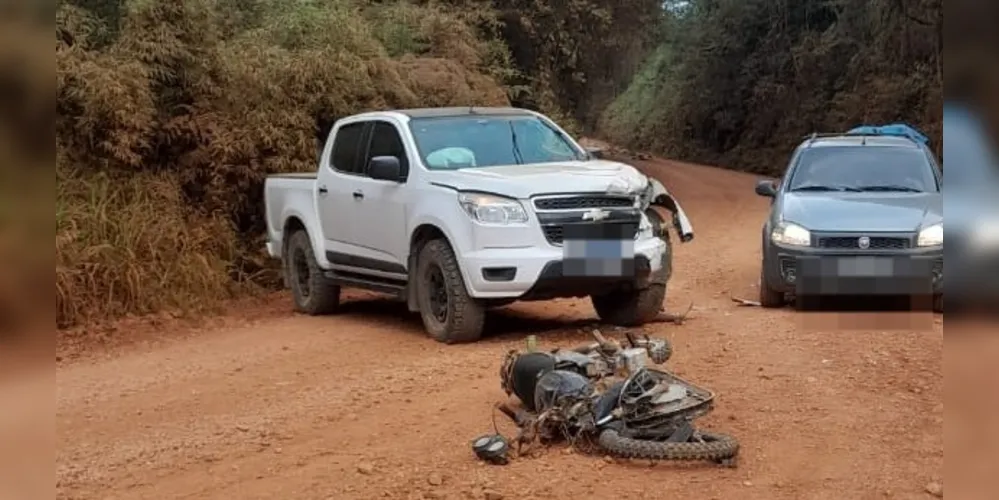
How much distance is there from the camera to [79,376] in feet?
28.3

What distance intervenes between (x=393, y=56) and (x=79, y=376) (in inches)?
459

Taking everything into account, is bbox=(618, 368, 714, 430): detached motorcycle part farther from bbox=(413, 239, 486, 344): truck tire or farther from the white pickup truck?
bbox=(413, 239, 486, 344): truck tire

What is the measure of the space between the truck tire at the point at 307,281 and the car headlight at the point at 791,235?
4.31 metres

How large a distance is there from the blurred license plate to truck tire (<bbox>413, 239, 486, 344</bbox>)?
2894 mm

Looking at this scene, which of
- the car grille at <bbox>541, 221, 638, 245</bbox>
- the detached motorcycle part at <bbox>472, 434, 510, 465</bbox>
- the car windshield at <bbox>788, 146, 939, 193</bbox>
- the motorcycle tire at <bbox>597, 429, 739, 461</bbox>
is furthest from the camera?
the car windshield at <bbox>788, 146, 939, 193</bbox>

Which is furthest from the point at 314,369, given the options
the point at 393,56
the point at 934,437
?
the point at 393,56

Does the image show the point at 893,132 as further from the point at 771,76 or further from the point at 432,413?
the point at 771,76

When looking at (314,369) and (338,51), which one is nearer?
(314,369)

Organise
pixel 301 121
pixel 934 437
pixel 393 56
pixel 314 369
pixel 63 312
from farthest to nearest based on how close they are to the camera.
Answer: pixel 393 56, pixel 301 121, pixel 63 312, pixel 314 369, pixel 934 437

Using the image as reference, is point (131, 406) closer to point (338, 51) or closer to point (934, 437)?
point (934, 437)

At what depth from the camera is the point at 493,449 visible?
5.75m

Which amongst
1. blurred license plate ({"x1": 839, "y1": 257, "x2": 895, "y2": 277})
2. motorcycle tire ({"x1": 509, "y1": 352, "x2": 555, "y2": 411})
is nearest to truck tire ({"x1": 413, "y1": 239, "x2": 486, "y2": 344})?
motorcycle tire ({"x1": 509, "y1": 352, "x2": 555, "y2": 411})

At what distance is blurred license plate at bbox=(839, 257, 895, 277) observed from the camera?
347 inches

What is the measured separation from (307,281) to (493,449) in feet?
20.7
